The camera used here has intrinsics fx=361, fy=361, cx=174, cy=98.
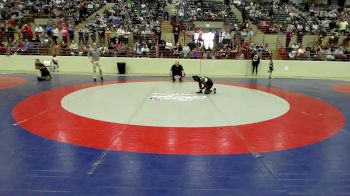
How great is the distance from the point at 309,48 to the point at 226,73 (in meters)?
5.41

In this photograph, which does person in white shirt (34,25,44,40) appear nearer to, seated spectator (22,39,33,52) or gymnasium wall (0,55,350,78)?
seated spectator (22,39,33,52)

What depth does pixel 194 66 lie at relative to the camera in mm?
19812

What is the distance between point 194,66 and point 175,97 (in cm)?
785

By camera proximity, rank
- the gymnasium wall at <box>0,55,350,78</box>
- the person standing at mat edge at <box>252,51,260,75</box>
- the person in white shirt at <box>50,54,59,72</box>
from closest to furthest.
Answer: the person in white shirt at <box>50,54,59,72</box>, the person standing at mat edge at <box>252,51,260,75</box>, the gymnasium wall at <box>0,55,350,78</box>

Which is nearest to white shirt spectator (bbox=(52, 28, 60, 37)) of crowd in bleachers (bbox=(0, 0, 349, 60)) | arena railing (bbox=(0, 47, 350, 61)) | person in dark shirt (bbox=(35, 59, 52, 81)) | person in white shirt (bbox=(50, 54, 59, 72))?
crowd in bleachers (bbox=(0, 0, 349, 60))

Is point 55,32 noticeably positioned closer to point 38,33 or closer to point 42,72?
point 38,33

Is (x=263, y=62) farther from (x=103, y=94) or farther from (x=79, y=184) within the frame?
(x=79, y=184)

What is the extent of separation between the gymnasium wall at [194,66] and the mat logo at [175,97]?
7.04 meters

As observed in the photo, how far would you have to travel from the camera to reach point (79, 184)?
5.39 m

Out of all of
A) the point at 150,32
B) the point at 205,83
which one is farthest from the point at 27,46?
the point at 205,83

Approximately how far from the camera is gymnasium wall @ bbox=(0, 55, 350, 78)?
64.9 feet

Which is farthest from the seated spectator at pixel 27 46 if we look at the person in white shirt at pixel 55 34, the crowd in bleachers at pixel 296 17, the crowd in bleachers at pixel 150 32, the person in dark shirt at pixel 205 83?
the crowd in bleachers at pixel 296 17

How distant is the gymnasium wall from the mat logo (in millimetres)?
7036

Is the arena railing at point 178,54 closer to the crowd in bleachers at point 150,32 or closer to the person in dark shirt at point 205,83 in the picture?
the crowd in bleachers at point 150,32
